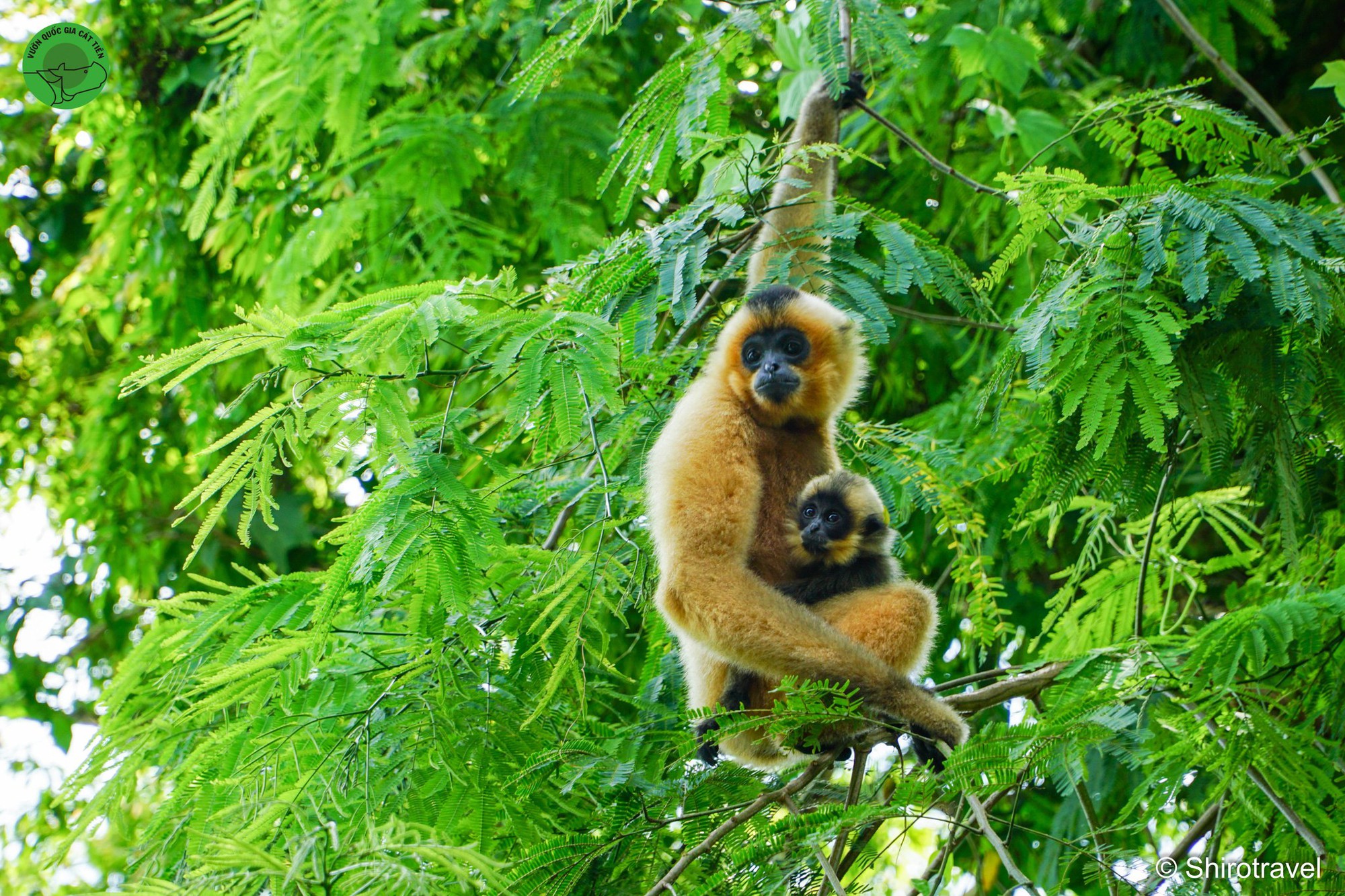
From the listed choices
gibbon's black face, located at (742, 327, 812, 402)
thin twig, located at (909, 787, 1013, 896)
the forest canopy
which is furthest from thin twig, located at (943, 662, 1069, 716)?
gibbon's black face, located at (742, 327, 812, 402)

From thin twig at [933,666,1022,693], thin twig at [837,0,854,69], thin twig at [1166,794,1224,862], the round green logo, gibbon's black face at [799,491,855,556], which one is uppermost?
the round green logo

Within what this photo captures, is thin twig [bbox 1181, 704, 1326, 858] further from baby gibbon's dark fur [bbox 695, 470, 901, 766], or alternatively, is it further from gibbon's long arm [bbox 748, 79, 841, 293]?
gibbon's long arm [bbox 748, 79, 841, 293]

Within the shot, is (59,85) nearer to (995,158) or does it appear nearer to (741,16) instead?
(741,16)

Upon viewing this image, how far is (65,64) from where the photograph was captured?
517cm

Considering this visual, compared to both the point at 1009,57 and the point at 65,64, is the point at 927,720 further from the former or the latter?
the point at 65,64

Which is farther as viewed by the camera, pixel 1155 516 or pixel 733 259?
pixel 733 259

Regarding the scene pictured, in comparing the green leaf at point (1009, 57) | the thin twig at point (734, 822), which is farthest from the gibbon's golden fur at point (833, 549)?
the green leaf at point (1009, 57)

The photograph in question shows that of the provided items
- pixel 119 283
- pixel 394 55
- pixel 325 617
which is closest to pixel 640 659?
pixel 325 617

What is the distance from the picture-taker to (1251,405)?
10.9 feet

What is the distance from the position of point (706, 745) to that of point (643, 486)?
831mm

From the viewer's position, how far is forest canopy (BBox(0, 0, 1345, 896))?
9.45ft

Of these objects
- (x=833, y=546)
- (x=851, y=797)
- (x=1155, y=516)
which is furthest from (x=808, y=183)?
(x=851, y=797)

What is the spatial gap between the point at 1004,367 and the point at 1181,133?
1.02 m

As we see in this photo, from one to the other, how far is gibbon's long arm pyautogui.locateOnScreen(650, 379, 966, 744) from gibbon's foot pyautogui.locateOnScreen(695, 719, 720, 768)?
0.21 m
